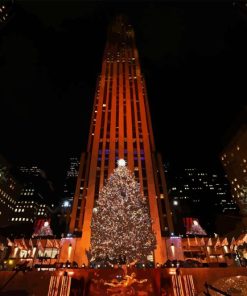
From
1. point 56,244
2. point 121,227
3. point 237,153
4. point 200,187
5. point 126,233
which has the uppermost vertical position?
point 200,187

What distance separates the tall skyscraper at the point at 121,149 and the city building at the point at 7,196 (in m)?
41.0

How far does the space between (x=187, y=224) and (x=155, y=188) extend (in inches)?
407

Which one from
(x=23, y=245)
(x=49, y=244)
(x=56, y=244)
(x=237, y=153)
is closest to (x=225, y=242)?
(x=56, y=244)

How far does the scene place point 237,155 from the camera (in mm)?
62469

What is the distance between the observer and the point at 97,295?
51.2 ft

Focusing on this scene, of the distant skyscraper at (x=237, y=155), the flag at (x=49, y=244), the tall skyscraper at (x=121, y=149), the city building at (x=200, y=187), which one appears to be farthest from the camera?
the city building at (x=200, y=187)

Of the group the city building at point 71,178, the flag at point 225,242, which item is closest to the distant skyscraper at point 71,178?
the city building at point 71,178

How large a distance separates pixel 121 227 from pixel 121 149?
2664cm

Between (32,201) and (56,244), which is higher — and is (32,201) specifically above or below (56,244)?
above

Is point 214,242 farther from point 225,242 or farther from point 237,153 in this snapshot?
point 237,153

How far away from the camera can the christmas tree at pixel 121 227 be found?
65.5 ft

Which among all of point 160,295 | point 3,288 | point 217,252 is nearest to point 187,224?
point 217,252

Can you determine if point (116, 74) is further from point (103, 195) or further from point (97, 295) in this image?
point (97, 295)

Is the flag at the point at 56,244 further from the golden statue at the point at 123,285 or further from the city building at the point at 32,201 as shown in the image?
the city building at the point at 32,201
